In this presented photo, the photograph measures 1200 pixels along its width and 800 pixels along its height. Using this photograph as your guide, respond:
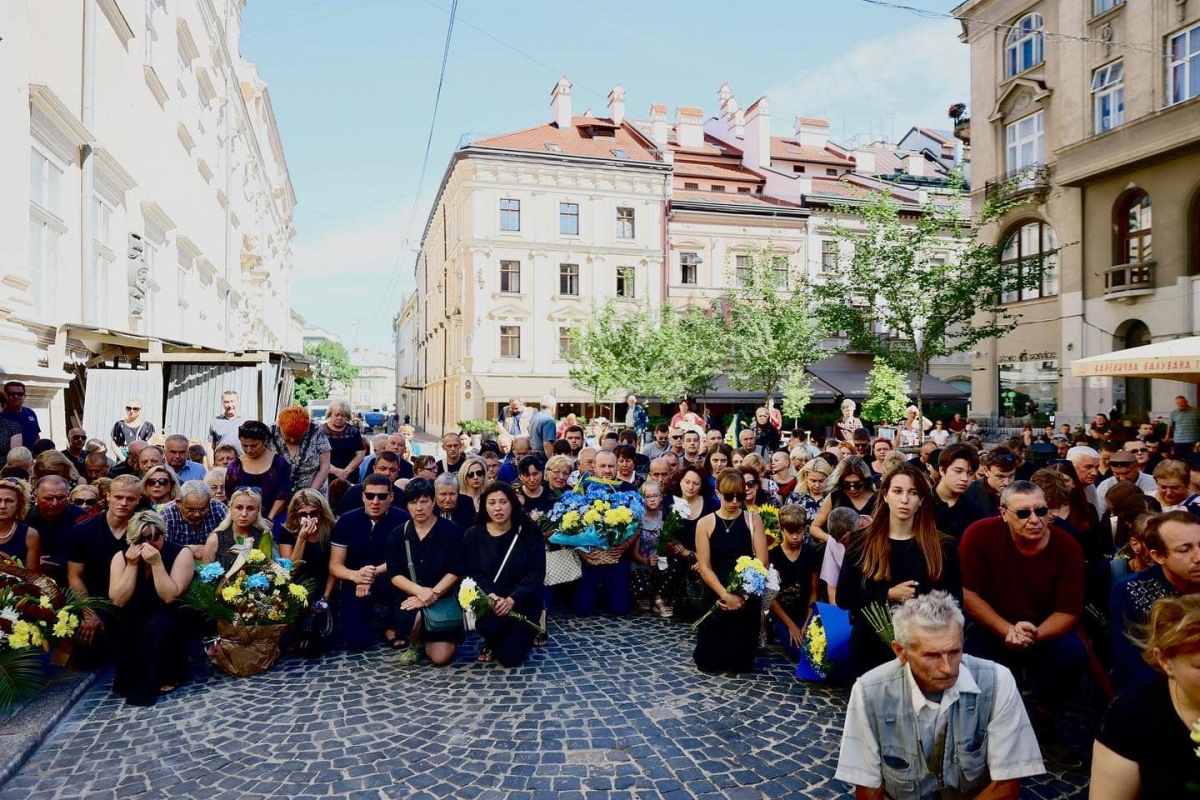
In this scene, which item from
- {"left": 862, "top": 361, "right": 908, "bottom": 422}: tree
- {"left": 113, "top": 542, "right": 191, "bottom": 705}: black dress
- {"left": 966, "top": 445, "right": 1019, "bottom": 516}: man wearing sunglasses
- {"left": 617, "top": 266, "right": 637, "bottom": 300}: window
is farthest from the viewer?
{"left": 617, "top": 266, "right": 637, "bottom": 300}: window

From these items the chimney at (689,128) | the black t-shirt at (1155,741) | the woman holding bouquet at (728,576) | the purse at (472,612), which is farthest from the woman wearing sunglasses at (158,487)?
the chimney at (689,128)

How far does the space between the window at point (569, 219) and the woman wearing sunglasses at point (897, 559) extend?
3197 centimetres

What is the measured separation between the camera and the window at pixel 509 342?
35281 mm

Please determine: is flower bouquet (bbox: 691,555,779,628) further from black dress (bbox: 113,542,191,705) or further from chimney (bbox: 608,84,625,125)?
chimney (bbox: 608,84,625,125)

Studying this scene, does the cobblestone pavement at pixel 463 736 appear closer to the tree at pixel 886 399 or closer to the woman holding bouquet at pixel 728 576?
the woman holding bouquet at pixel 728 576

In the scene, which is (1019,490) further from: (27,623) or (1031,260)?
(1031,260)

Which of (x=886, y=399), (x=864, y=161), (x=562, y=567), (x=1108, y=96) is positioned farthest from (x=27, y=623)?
(x=864, y=161)

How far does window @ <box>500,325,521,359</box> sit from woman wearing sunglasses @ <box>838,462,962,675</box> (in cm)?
3106

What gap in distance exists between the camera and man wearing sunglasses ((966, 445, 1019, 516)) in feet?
20.1

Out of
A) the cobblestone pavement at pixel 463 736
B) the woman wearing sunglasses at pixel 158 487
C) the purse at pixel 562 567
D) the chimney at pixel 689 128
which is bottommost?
the cobblestone pavement at pixel 463 736

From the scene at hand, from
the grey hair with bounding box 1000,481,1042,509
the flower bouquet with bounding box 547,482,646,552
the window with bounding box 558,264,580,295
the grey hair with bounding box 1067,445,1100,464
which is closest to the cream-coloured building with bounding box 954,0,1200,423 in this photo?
the grey hair with bounding box 1067,445,1100,464

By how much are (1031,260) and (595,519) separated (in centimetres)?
2114

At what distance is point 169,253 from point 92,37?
267 inches

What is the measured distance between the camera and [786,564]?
21.3 ft
